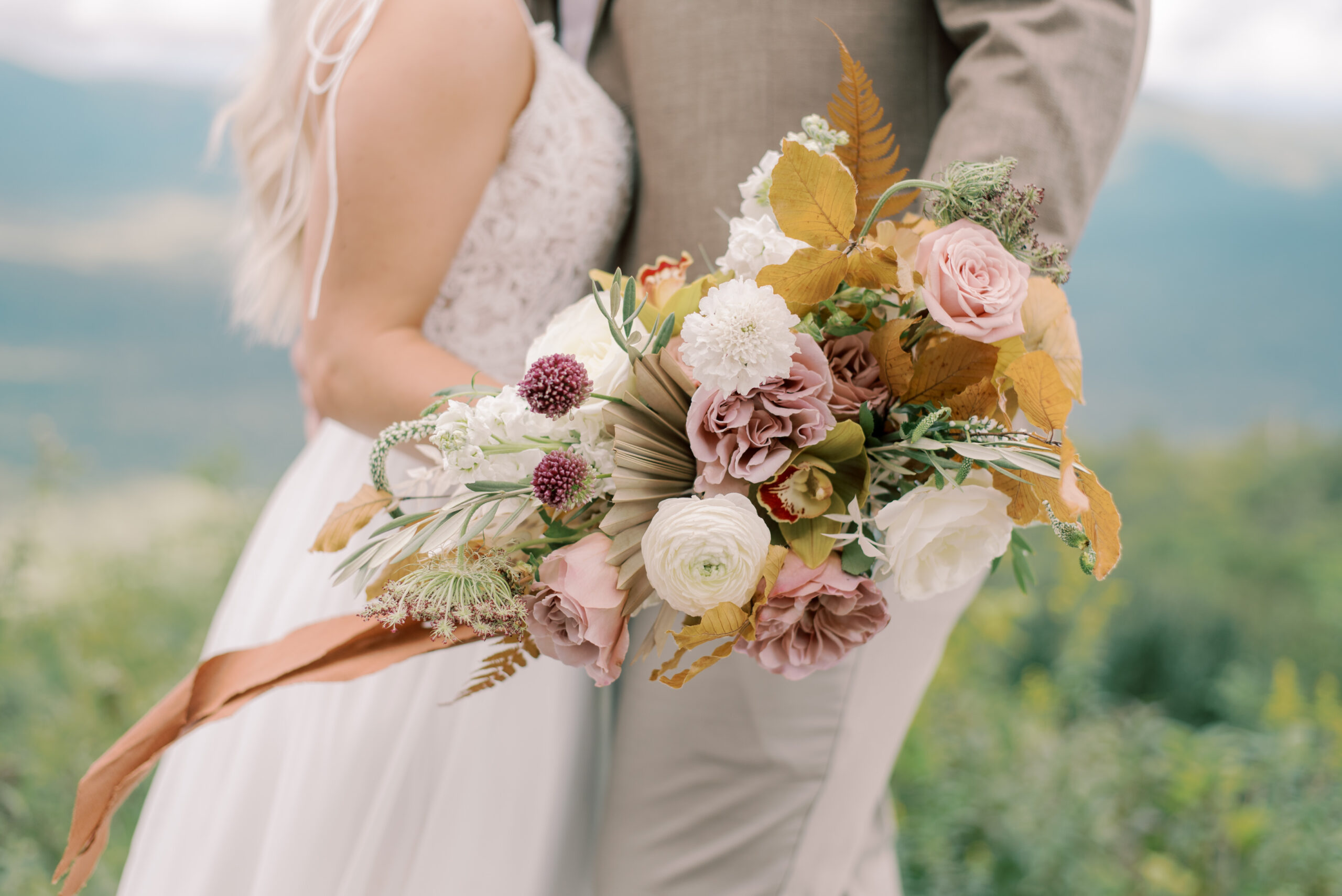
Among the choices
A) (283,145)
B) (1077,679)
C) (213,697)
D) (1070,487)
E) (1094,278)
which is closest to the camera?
(1070,487)

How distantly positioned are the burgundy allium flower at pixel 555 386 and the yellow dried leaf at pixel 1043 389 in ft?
0.85

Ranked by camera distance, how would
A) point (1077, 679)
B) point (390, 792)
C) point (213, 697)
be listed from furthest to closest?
point (1077, 679) → point (390, 792) → point (213, 697)

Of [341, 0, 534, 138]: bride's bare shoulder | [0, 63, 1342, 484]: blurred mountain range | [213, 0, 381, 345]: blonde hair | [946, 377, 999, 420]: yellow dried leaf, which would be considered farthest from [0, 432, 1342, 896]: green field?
[341, 0, 534, 138]: bride's bare shoulder

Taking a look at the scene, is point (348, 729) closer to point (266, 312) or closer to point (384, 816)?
point (384, 816)

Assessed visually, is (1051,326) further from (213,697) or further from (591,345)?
(213,697)

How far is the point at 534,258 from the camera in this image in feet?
3.24

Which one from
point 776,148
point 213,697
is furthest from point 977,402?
point 213,697

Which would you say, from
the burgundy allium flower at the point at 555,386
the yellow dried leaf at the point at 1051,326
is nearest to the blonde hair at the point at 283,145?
the burgundy allium flower at the point at 555,386

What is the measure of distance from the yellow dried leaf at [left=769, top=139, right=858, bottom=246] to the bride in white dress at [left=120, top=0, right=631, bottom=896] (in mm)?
389

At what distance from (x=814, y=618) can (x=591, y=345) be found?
23cm

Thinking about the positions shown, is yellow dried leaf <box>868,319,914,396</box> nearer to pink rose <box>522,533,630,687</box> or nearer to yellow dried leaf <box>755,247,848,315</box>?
yellow dried leaf <box>755,247,848,315</box>

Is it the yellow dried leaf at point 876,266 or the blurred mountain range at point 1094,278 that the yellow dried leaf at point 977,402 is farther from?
the blurred mountain range at point 1094,278

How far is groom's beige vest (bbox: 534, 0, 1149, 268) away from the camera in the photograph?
81 cm

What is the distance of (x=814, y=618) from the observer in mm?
551
